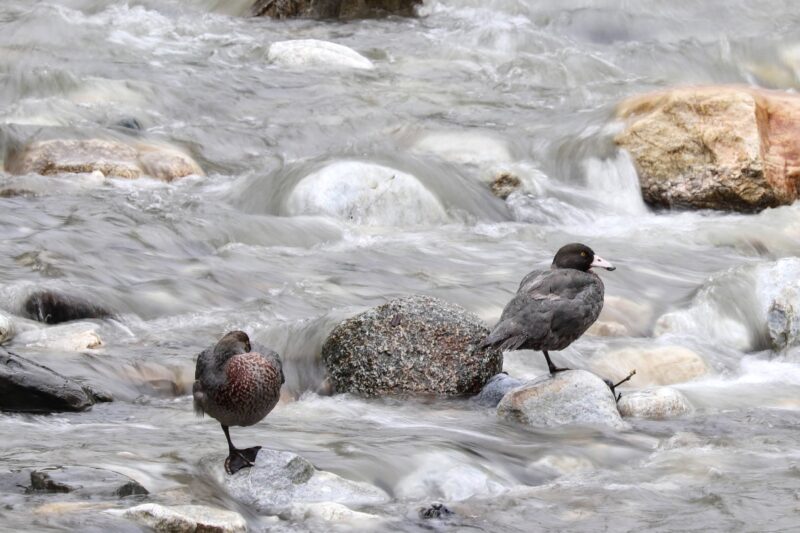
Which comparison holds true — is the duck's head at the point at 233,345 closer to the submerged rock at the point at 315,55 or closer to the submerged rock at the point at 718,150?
the submerged rock at the point at 718,150

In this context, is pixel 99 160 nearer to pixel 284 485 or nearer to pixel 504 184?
pixel 504 184

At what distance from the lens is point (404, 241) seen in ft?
37.9

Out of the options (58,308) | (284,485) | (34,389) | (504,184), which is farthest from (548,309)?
(504,184)

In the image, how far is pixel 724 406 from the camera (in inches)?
310

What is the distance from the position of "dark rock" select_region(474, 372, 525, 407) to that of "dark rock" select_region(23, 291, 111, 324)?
2795 mm

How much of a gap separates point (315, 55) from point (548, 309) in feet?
35.7

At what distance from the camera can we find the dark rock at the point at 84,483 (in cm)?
503

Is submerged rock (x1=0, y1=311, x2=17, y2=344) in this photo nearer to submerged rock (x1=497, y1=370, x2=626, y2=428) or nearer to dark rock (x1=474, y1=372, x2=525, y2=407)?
dark rock (x1=474, y1=372, x2=525, y2=407)

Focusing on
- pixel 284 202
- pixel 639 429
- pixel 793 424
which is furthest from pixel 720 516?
pixel 284 202

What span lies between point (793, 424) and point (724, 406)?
525 millimetres

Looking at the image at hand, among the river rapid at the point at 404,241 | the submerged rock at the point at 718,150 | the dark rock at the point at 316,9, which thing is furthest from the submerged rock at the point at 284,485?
the dark rock at the point at 316,9

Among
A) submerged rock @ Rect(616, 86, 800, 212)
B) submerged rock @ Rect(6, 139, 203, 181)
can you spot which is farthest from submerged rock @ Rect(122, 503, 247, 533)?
submerged rock @ Rect(616, 86, 800, 212)

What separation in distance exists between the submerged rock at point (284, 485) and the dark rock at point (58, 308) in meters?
3.32

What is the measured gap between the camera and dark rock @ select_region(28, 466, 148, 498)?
5031 millimetres
